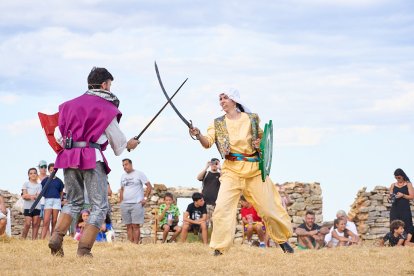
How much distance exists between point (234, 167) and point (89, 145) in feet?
7.49

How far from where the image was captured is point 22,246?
42.6ft

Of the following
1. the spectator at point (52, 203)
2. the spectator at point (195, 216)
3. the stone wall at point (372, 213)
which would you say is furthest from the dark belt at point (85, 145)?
the stone wall at point (372, 213)

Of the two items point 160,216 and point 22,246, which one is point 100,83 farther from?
point 160,216

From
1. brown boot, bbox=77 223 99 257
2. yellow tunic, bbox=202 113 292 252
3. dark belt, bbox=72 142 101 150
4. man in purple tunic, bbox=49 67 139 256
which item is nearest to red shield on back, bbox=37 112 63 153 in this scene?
man in purple tunic, bbox=49 67 139 256

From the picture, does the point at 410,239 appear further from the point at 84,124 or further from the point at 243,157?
the point at 84,124

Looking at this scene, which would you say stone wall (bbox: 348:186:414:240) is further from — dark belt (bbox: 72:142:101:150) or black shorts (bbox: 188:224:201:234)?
dark belt (bbox: 72:142:101:150)

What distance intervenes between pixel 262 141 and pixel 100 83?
7.70 ft

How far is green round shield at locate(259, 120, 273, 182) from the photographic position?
36.5 ft

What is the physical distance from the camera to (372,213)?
22.7m

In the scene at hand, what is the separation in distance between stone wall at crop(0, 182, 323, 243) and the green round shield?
1119 cm

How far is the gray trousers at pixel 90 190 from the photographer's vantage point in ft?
32.4

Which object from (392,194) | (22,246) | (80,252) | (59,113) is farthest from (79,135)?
(392,194)

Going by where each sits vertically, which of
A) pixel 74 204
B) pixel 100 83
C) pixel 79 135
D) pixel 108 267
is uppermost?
pixel 100 83

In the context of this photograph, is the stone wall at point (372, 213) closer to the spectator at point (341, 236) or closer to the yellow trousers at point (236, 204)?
the spectator at point (341, 236)
